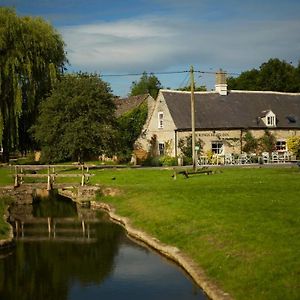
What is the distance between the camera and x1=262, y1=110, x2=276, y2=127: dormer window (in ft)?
183

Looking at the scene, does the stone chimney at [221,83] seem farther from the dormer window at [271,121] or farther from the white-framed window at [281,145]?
the white-framed window at [281,145]

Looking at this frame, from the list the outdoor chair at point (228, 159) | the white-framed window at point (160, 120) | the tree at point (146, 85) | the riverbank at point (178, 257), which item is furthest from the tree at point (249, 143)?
the tree at point (146, 85)

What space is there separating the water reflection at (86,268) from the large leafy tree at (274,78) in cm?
5946

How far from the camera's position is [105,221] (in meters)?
28.4

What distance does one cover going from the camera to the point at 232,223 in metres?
20.5

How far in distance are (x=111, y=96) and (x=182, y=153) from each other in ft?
29.7

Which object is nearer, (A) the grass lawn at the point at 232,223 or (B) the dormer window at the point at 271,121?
(A) the grass lawn at the point at 232,223

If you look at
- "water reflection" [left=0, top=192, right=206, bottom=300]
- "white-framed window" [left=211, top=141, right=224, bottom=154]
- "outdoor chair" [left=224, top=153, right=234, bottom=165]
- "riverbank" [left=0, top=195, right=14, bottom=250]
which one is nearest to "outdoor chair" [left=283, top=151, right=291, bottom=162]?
"outdoor chair" [left=224, top=153, right=234, bottom=165]

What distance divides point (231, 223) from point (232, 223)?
46 mm

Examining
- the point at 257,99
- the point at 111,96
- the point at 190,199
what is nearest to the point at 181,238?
the point at 190,199

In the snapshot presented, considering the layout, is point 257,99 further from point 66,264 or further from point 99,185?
point 66,264

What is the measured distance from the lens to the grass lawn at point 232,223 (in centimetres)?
1499

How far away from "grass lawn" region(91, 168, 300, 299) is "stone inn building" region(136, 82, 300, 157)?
1693cm

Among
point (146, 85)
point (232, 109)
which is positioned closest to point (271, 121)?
point (232, 109)
